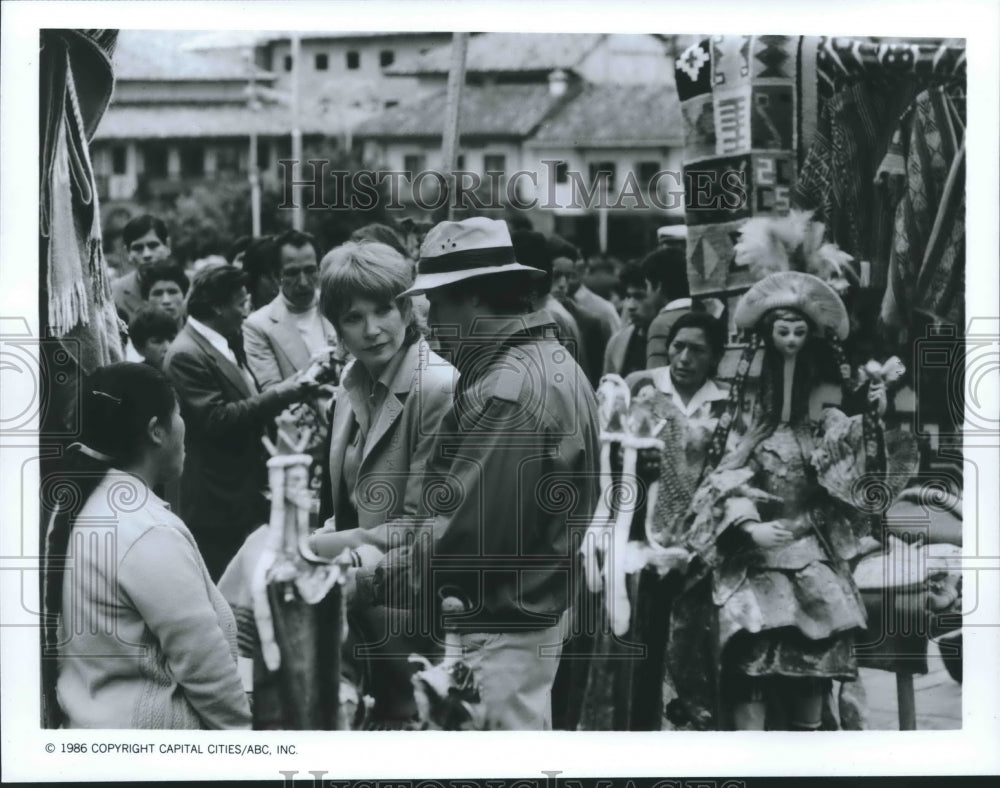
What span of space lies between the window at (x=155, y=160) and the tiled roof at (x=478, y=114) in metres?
0.57

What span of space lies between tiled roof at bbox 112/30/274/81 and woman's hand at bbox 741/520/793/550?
211 cm

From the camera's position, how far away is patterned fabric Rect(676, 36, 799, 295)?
461cm

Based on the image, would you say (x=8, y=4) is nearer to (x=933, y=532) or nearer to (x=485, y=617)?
(x=485, y=617)

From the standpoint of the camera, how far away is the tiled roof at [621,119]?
182 inches

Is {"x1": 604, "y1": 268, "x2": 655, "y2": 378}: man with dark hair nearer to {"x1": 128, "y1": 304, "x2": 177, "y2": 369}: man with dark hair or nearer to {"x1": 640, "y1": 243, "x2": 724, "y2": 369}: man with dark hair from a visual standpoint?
{"x1": 640, "y1": 243, "x2": 724, "y2": 369}: man with dark hair

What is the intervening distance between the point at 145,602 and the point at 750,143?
87.0 inches

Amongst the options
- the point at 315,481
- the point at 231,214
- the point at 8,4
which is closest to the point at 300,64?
the point at 231,214

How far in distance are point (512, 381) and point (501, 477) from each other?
283mm

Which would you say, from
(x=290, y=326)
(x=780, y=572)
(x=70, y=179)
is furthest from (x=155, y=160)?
(x=780, y=572)

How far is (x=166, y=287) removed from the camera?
474 cm

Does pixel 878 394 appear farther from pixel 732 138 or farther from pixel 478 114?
pixel 478 114

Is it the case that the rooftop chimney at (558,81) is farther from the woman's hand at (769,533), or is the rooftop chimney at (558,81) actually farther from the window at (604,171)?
the woman's hand at (769,533)

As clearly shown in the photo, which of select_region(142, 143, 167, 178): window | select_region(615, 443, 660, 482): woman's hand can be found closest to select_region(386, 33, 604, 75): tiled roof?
select_region(142, 143, 167, 178): window

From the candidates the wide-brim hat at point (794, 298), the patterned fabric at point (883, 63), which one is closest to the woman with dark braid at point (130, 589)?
the wide-brim hat at point (794, 298)
